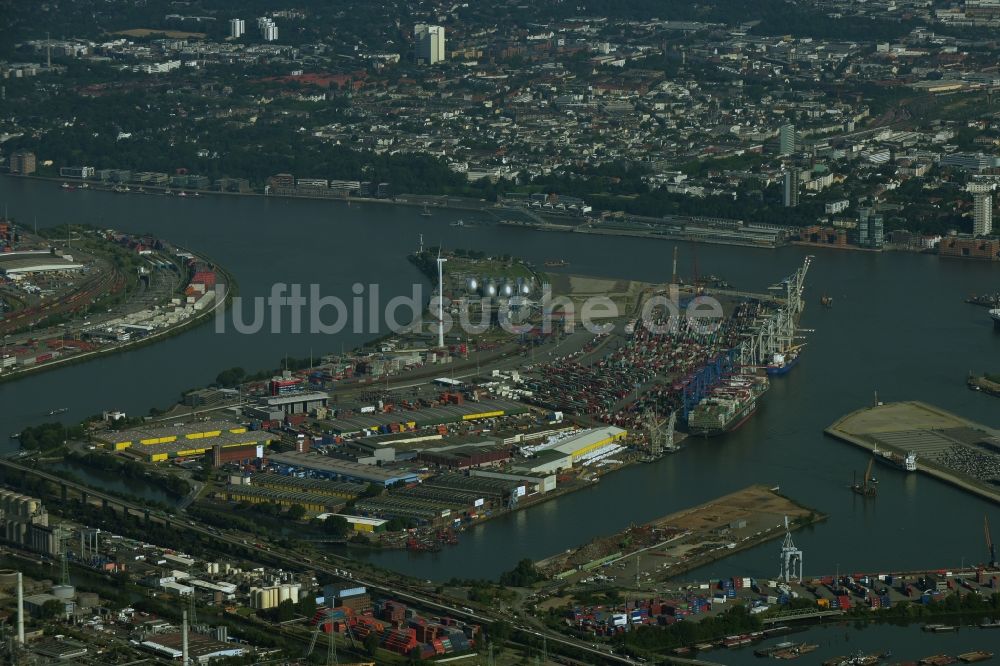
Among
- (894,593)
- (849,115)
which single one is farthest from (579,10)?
(894,593)

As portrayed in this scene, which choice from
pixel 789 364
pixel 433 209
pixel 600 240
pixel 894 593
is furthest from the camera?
pixel 433 209

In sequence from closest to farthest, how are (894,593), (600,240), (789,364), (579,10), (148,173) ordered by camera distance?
(894,593)
(789,364)
(600,240)
(148,173)
(579,10)

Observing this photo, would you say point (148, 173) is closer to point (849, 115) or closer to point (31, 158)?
point (31, 158)

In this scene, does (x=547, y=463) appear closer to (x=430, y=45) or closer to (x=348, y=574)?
(x=348, y=574)

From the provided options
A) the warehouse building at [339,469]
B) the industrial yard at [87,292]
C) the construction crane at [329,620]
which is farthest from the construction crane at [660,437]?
the industrial yard at [87,292]

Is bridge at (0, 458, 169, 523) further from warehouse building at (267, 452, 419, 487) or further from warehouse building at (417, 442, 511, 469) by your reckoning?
warehouse building at (417, 442, 511, 469)

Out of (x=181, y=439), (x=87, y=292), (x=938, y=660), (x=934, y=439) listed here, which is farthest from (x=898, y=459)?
(x=87, y=292)
